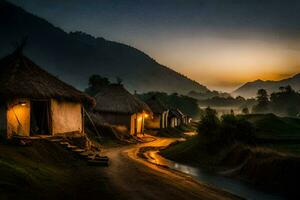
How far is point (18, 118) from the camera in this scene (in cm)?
2473

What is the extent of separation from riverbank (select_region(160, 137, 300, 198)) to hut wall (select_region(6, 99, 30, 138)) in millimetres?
14920

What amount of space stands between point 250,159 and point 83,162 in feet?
41.6

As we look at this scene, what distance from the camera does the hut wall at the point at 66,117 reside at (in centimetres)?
2791

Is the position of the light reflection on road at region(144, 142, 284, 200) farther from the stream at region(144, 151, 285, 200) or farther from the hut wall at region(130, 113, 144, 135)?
the hut wall at region(130, 113, 144, 135)

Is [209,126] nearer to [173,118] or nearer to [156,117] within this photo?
[156,117]

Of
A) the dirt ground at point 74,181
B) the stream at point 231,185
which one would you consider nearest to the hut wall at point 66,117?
the dirt ground at point 74,181

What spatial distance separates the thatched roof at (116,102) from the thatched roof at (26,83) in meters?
24.8

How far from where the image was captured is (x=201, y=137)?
33.3m

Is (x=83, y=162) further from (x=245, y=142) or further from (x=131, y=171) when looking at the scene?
(x=245, y=142)

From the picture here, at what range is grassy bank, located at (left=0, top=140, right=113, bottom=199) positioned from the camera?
1266 cm

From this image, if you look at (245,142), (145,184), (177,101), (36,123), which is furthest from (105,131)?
(177,101)

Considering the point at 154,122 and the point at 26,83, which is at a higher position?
the point at 26,83

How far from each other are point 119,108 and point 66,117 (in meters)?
25.9

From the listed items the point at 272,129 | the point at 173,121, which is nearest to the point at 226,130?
the point at 272,129
